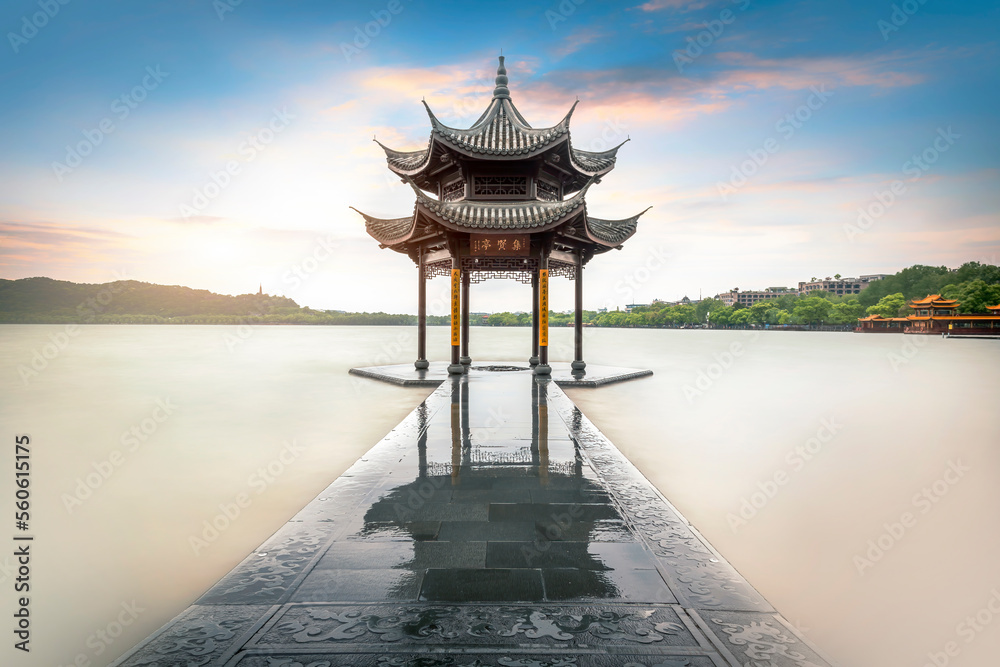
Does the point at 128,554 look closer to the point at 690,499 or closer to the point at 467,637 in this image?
the point at 467,637

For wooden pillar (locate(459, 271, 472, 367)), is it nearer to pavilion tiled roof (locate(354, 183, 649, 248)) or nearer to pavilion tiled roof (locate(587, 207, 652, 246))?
pavilion tiled roof (locate(354, 183, 649, 248))

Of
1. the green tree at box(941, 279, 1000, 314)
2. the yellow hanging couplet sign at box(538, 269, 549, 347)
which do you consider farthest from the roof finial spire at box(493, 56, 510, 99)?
the green tree at box(941, 279, 1000, 314)

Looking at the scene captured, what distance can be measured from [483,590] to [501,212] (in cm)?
1139

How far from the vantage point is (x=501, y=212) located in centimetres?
1297

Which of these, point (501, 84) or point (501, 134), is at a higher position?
point (501, 84)

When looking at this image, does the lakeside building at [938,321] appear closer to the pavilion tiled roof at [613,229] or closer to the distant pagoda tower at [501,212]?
the pavilion tiled roof at [613,229]

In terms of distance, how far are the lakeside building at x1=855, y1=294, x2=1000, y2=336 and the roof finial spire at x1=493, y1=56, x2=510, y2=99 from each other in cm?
6545

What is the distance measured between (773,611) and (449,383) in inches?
406

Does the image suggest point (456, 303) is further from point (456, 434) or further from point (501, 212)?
point (456, 434)

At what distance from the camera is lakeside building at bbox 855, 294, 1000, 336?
170 ft

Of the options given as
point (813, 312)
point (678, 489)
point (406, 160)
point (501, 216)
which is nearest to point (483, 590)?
point (678, 489)

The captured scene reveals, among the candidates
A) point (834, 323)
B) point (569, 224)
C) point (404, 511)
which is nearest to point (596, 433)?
point (404, 511)

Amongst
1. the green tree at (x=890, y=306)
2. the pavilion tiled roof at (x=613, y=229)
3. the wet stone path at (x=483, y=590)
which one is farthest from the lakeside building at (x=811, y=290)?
the wet stone path at (x=483, y=590)

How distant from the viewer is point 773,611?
2688 mm
